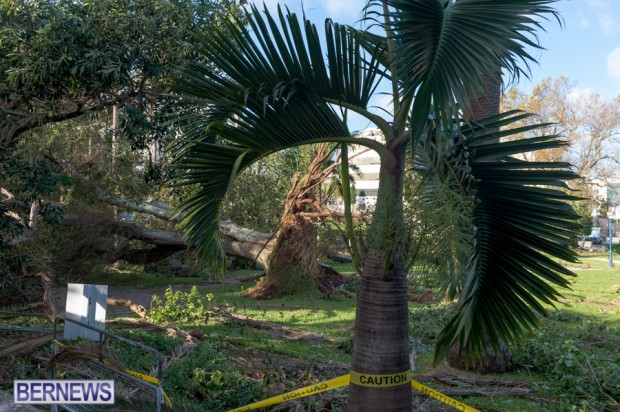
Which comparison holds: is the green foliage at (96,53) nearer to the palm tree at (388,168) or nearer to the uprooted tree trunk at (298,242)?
the uprooted tree trunk at (298,242)

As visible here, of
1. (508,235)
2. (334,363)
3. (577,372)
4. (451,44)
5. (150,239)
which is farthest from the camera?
(150,239)

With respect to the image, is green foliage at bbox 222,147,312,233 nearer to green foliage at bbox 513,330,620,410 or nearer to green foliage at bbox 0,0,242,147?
green foliage at bbox 0,0,242,147

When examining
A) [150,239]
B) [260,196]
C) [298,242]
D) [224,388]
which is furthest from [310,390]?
[150,239]

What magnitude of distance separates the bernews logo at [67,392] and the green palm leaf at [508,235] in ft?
7.02

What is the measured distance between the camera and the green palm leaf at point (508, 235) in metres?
3.70

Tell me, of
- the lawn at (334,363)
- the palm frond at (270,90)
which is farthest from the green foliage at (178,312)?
the palm frond at (270,90)

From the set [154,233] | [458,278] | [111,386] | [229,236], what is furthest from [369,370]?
[154,233]

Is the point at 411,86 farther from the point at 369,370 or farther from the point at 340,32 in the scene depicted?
the point at 369,370

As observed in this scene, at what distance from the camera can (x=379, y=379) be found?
3.84 m

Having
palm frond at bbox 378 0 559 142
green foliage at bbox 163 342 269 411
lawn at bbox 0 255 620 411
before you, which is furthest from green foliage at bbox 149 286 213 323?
palm frond at bbox 378 0 559 142

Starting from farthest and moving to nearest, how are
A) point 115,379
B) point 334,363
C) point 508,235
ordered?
1. point 334,363
2. point 115,379
3. point 508,235

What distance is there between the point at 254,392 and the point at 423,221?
123 inches

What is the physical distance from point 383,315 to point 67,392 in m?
2.13

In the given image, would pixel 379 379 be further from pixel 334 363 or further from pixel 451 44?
pixel 334 363
